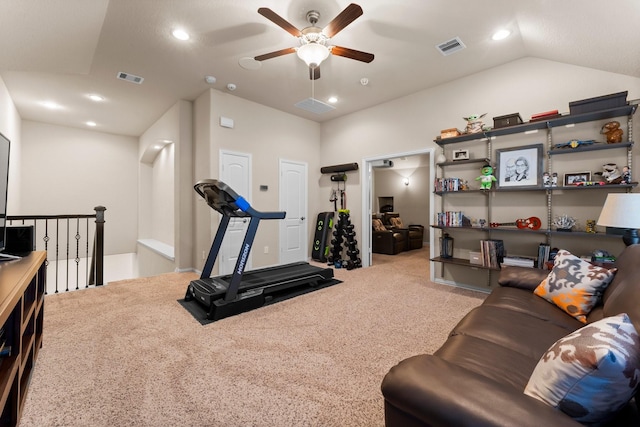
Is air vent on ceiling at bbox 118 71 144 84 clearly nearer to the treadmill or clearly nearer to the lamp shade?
the treadmill

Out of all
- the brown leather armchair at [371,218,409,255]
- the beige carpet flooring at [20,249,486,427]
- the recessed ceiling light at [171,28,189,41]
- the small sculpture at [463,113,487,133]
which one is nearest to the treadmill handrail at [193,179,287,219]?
the beige carpet flooring at [20,249,486,427]

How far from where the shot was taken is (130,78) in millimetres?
3967

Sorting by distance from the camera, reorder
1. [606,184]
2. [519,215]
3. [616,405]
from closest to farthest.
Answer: [616,405] < [606,184] < [519,215]

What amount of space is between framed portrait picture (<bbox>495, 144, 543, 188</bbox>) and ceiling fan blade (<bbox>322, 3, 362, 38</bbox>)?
2.55 meters

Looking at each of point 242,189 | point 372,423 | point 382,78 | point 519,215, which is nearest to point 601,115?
point 519,215

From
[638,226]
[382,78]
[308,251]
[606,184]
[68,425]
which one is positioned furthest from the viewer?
[308,251]

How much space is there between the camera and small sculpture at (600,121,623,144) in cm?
276

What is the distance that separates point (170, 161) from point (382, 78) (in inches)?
179

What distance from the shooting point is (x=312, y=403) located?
5.22 feet

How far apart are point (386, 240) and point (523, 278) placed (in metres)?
4.47

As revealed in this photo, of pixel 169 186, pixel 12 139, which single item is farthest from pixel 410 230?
pixel 12 139

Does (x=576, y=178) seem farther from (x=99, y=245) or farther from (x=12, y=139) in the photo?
(x=12, y=139)

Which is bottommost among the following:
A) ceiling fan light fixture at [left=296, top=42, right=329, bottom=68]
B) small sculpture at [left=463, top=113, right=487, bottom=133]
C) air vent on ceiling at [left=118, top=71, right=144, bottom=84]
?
small sculpture at [left=463, top=113, right=487, bottom=133]

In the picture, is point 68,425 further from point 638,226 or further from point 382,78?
point 382,78
